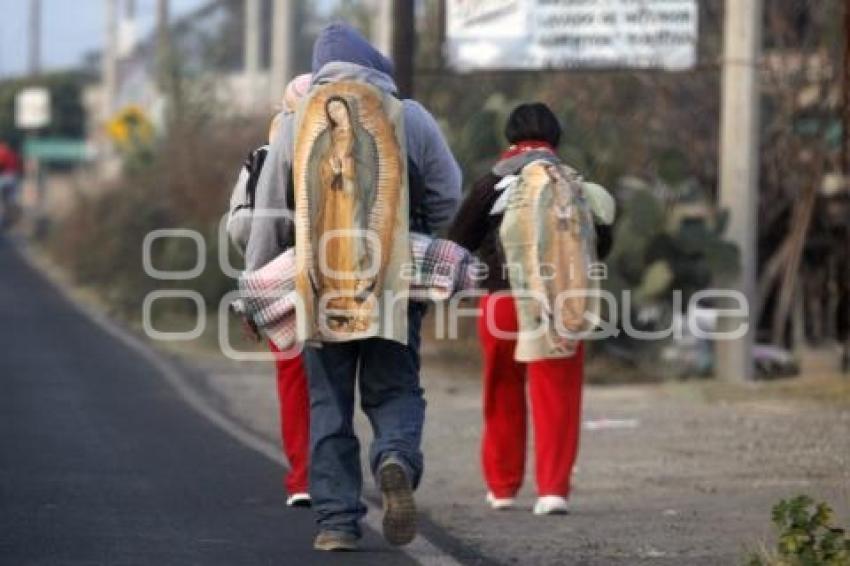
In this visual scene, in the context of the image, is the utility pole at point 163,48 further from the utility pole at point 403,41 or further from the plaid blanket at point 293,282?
the plaid blanket at point 293,282

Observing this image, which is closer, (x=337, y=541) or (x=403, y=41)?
(x=337, y=541)

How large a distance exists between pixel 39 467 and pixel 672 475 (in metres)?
3.23

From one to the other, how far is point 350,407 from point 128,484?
2231 millimetres

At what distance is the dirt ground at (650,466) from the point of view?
919 cm

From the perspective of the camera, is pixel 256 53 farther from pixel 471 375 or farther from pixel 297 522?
pixel 297 522

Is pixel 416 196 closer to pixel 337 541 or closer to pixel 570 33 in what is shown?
pixel 337 541

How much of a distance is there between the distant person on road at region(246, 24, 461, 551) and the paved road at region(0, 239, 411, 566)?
0.34 m

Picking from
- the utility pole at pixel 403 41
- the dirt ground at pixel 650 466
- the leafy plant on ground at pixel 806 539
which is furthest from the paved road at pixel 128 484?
the utility pole at pixel 403 41

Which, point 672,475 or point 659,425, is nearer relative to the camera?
point 672,475

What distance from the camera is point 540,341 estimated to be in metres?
10.1

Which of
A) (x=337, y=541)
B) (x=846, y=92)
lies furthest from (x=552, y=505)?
(x=846, y=92)

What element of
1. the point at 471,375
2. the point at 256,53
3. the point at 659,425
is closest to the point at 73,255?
the point at 256,53

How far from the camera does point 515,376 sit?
414 inches

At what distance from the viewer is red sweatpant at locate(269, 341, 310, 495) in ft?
31.8
